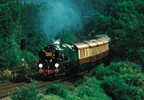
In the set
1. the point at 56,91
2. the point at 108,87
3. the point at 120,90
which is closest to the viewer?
the point at 56,91

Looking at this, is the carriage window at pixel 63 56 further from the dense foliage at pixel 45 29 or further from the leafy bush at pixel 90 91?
the dense foliage at pixel 45 29

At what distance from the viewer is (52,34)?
37.7 m

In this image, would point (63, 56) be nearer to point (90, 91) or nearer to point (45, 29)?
point (90, 91)

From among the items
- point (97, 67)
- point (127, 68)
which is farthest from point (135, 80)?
point (97, 67)

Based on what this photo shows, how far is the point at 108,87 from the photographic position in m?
18.5

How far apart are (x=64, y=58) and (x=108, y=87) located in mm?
5245

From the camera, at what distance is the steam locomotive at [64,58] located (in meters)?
19.3

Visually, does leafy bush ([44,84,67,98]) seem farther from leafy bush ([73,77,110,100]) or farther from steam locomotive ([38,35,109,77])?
steam locomotive ([38,35,109,77])

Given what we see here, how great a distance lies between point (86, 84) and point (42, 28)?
764 inches

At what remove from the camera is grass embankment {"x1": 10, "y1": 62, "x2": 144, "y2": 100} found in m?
14.6

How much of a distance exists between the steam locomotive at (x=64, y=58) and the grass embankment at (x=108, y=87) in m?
2.47

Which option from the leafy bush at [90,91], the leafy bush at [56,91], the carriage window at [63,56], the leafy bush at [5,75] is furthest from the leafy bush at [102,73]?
the leafy bush at [5,75]

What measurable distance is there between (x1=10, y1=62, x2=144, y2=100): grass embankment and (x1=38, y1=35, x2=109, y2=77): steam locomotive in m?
2.47

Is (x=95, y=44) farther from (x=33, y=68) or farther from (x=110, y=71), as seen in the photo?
(x=33, y=68)
